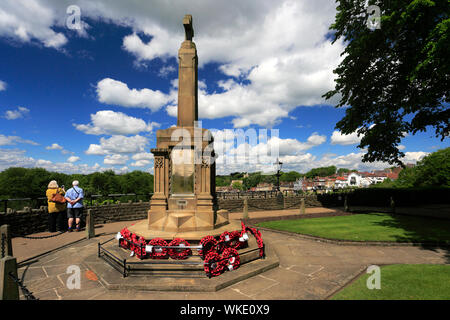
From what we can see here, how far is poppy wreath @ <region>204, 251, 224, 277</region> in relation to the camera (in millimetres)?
5273

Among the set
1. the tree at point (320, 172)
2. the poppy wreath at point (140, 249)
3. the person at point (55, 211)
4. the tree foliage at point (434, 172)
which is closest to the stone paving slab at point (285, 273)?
the poppy wreath at point (140, 249)

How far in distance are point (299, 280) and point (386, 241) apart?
564 centimetres

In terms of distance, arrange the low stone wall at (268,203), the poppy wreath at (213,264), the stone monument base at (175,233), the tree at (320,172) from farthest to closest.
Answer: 1. the tree at (320,172)
2. the low stone wall at (268,203)
3. the stone monument base at (175,233)
4. the poppy wreath at (213,264)

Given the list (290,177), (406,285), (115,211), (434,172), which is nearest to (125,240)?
(406,285)

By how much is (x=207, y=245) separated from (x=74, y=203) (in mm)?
8109

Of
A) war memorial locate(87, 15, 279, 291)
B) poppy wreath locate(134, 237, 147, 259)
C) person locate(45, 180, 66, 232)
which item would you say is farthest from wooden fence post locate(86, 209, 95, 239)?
poppy wreath locate(134, 237, 147, 259)

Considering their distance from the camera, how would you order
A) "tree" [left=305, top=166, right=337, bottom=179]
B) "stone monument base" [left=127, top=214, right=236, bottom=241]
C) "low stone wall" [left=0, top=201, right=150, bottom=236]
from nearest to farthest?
"stone monument base" [left=127, top=214, right=236, bottom=241] → "low stone wall" [left=0, top=201, right=150, bottom=236] → "tree" [left=305, top=166, right=337, bottom=179]

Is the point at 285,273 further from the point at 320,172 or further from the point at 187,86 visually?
the point at 320,172

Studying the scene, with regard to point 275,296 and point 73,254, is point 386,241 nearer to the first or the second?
point 275,296

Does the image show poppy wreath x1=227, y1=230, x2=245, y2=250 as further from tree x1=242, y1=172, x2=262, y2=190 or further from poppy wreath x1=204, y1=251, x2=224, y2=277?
tree x1=242, y1=172, x2=262, y2=190

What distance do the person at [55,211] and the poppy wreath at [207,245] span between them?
843cm

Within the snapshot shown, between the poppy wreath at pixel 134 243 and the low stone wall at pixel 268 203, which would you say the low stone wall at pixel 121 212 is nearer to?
the low stone wall at pixel 268 203

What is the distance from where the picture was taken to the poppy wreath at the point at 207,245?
568 centimetres

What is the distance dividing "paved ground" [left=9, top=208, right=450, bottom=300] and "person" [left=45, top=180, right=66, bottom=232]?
4.82ft
